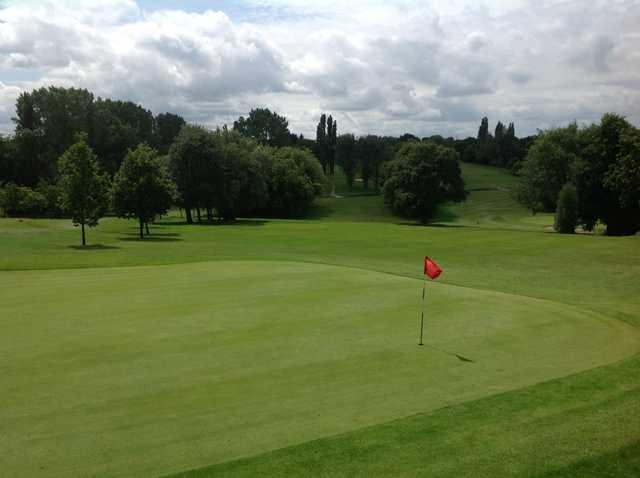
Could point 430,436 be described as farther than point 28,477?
Yes

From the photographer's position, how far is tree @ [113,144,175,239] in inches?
2169

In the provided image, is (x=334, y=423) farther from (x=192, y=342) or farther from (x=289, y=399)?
(x=192, y=342)

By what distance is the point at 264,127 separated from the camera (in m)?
151

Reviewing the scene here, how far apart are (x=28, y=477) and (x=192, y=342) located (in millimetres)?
5902

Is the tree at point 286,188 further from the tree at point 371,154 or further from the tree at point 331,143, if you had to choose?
the tree at point 331,143

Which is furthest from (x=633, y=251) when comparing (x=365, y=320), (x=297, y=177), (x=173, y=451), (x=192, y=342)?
(x=297, y=177)

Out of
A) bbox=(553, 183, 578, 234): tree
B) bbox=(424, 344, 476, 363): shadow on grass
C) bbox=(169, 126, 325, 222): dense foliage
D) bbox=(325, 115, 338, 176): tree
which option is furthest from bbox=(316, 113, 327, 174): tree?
bbox=(424, 344, 476, 363): shadow on grass

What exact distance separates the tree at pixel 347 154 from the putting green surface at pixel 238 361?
112m

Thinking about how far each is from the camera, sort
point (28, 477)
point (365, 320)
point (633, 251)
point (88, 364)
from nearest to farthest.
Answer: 1. point (28, 477)
2. point (88, 364)
3. point (365, 320)
4. point (633, 251)

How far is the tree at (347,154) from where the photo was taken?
130250mm

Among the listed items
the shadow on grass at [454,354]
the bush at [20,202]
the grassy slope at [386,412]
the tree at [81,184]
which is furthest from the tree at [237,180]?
the shadow on grass at [454,354]

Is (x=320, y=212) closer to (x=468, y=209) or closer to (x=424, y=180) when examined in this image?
(x=424, y=180)

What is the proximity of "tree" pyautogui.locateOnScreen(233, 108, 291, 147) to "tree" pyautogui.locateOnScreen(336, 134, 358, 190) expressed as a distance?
23068mm

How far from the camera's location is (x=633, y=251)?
38219 mm
